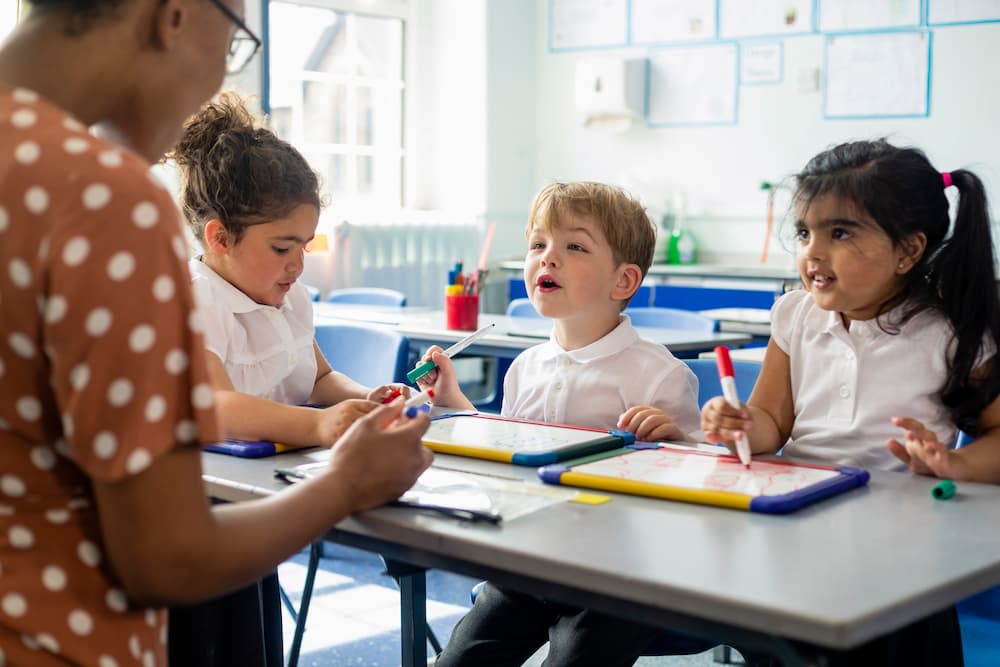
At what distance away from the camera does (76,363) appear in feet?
2.62

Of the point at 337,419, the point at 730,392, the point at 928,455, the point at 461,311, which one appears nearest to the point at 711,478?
the point at 730,392

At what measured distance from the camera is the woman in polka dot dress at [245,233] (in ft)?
5.65

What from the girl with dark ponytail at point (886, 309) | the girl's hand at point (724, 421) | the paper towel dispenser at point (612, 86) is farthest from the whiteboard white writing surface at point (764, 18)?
the girl's hand at point (724, 421)

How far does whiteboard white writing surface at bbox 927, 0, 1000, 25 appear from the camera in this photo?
4.88m

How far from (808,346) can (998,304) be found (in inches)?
10.4

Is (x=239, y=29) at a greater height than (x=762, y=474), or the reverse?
(x=239, y=29)

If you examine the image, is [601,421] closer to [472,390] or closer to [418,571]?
[418,571]

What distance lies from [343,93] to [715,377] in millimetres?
4199

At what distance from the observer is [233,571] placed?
35.4 inches

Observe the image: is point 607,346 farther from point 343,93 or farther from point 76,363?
point 343,93

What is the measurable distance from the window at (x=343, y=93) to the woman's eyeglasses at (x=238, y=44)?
4.44 metres

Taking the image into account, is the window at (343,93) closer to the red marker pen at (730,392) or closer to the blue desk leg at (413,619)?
the blue desk leg at (413,619)

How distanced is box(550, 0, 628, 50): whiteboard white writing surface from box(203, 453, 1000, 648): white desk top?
16.8ft

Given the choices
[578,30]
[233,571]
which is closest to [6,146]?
[233,571]
